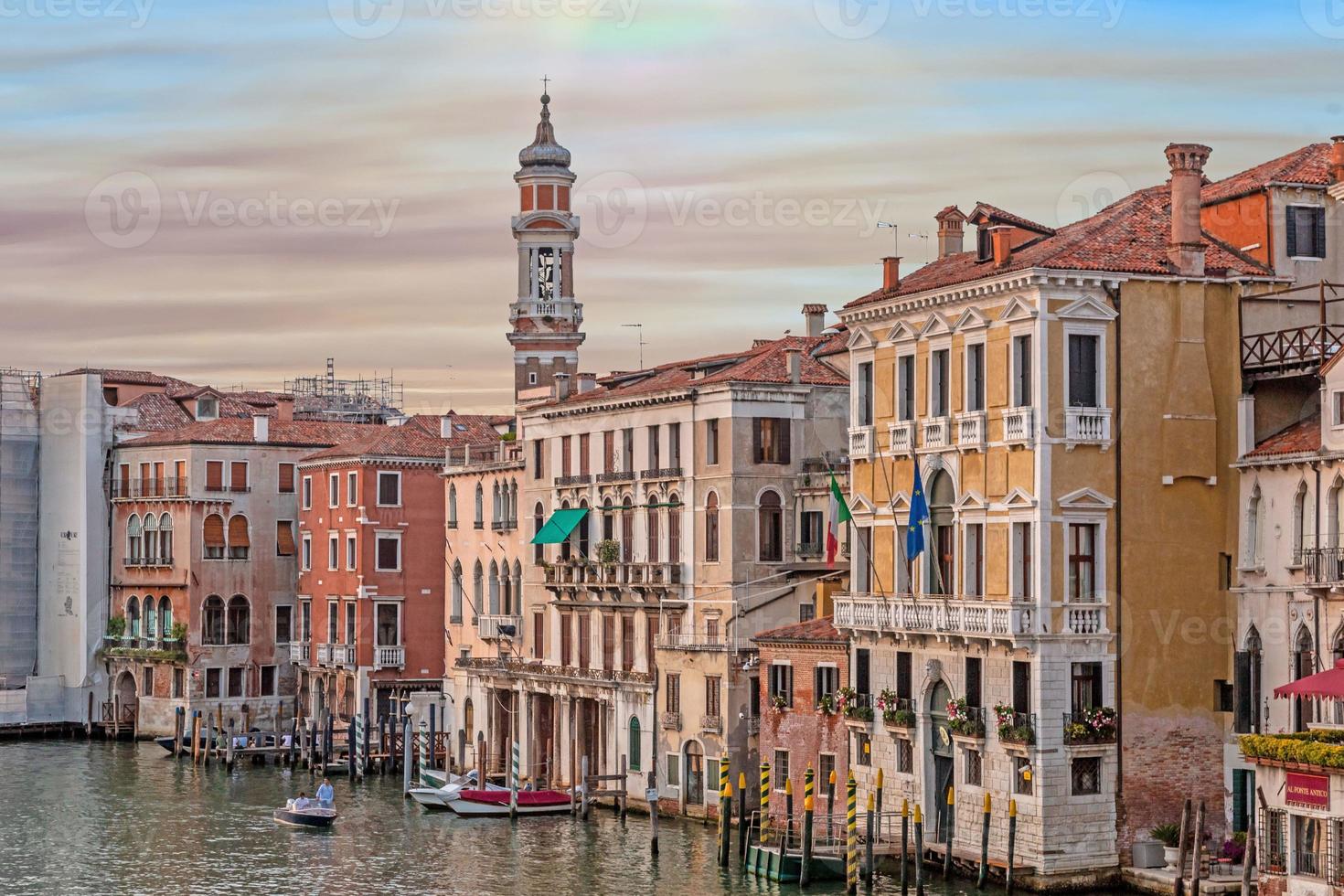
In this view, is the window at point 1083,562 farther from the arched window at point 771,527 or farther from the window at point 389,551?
the window at point 389,551

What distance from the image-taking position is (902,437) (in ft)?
138

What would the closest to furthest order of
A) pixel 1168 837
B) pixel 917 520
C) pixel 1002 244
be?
pixel 1168 837, pixel 1002 244, pixel 917 520

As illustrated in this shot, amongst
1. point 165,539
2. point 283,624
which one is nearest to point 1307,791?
point 283,624

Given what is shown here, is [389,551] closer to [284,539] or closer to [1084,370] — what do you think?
[284,539]

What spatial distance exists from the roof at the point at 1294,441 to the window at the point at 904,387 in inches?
259

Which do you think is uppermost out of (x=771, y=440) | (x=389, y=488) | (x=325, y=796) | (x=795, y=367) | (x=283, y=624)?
(x=795, y=367)

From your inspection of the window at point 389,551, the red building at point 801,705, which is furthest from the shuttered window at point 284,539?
the red building at point 801,705

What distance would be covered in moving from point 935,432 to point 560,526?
17577 mm

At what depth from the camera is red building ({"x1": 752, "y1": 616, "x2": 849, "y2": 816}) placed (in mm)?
44562

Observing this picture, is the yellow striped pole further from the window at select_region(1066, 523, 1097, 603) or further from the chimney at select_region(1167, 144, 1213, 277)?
the chimney at select_region(1167, 144, 1213, 277)

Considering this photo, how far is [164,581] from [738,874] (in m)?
39.0

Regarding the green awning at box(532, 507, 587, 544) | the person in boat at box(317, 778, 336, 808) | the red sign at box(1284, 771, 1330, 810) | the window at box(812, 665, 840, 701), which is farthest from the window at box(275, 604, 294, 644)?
the red sign at box(1284, 771, 1330, 810)

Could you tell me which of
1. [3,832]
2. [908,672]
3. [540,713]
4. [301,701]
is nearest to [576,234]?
[301,701]

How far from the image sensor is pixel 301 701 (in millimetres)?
73188
